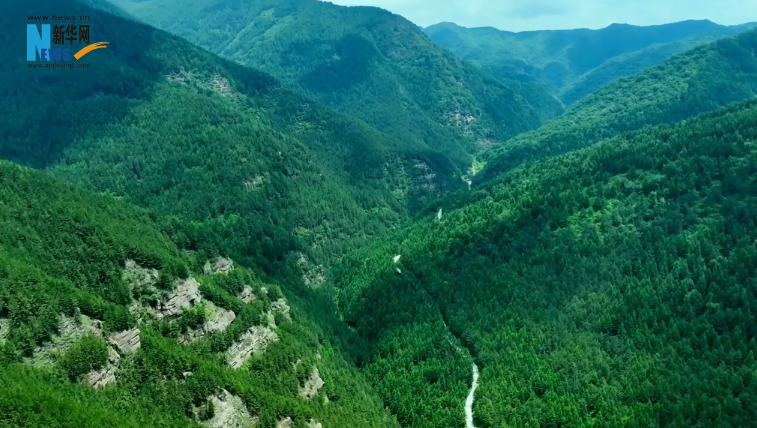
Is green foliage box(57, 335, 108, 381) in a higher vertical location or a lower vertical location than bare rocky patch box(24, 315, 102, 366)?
lower

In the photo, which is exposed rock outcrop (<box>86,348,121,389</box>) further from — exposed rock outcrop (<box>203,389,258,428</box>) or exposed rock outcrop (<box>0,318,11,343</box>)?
exposed rock outcrop (<box>203,389,258,428</box>)

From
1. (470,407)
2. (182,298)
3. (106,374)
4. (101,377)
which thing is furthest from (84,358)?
(470,407)

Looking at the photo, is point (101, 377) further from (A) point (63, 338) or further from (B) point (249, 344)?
(B) point (249, 344)

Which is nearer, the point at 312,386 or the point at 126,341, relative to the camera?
the point at 126,341

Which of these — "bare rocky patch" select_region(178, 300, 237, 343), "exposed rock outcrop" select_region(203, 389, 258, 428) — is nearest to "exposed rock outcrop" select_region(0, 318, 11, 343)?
"bare rocky patch" select_region(178, 300, 237, 343)

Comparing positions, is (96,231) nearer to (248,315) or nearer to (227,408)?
(248,315)

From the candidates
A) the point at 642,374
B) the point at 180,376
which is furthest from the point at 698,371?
the point at 180,376
